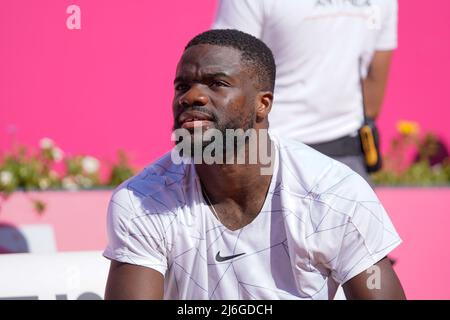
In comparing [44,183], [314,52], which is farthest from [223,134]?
[44,183]

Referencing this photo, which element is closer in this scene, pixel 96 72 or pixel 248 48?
pixel 248 48

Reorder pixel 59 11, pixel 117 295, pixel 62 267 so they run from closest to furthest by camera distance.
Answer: pixel 117 295 → pixel 62 267 → pixel 59 11

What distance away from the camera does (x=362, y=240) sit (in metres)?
2.74

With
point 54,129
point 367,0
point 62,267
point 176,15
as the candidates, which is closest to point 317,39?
point 367,0

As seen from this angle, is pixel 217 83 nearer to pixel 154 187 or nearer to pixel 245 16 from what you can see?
pixel 154 187

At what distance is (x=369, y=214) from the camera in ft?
9.09

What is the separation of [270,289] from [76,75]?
3.28 meters

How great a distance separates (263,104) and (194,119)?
275 millimetres

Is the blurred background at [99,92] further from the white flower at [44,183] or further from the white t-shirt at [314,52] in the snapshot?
the white t-shirt at [314,52]

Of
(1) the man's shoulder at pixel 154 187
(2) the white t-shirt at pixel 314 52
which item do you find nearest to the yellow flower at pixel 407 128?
(2) the white t-shirt at pixel 314 52

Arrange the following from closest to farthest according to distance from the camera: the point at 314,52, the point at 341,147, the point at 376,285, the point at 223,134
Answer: the point at 376,285
the point at 223,134
the point at 314,52
the point at 341,147

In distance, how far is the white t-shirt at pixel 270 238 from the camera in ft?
9.06

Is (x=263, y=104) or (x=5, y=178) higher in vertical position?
(x=263, y=104)

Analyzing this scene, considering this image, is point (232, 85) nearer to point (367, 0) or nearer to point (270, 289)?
point (270, 289)
